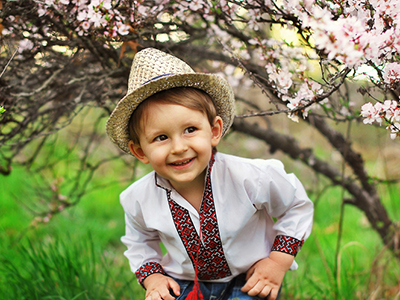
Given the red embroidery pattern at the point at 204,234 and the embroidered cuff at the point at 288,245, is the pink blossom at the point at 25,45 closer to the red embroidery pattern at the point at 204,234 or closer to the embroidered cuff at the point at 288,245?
the red embroidery pattern at the point at 204,234

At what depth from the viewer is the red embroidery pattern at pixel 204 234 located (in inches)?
65.6

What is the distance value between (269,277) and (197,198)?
47 centimetres

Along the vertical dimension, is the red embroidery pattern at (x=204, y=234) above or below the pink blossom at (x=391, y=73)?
below

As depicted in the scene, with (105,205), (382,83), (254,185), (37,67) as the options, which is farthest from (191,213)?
(105,205)

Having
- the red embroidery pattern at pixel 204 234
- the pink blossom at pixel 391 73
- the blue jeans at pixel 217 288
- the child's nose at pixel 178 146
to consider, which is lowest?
the blue jeans at pixel 217 288

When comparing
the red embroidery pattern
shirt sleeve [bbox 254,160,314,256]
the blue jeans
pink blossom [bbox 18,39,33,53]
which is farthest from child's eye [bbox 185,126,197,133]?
pink blossom [bbox 18,39,33,53]

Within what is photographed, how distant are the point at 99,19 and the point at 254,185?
0.99 m

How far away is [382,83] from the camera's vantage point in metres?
1.41

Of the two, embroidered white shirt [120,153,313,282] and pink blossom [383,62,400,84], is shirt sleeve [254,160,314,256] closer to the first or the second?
embroidered white shirt [120,153,313,282]

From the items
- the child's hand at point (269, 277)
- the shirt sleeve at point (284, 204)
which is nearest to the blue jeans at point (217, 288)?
the child's hand at point (269, 277)

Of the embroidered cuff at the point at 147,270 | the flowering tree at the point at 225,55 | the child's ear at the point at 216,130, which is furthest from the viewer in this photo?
the embroidered cuff at the point at 147,270

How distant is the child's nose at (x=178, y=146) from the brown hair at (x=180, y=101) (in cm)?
14

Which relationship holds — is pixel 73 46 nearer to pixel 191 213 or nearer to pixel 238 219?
pixel 191 213

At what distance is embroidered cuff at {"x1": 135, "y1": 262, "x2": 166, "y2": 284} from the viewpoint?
5.82 feet
